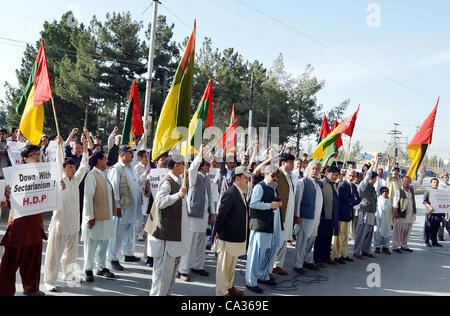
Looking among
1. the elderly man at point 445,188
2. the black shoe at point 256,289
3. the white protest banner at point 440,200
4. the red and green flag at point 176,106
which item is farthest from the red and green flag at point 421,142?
the red and green flag at point 176,106

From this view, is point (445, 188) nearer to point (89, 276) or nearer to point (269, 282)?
point (269, 282)

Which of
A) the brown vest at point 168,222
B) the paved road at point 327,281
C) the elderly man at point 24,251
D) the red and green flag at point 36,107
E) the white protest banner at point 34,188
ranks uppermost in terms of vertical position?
the red and green flag at point 36,107

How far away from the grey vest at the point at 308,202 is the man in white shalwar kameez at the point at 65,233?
3.77 meters

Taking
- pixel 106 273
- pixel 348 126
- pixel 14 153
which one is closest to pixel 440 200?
pixel 348 126

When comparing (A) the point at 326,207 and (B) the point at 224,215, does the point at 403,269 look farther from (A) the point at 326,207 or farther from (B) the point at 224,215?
(B) the point at 224,215

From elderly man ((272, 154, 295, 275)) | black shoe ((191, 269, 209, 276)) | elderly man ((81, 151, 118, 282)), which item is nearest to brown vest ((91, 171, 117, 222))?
elderly man ((81, 151, 118, 282))

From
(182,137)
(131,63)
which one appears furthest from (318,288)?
(131,63)

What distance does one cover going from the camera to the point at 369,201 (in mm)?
7707

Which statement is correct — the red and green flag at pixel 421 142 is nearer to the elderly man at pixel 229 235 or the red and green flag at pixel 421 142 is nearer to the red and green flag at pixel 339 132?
the red and green flag at pixel 339 132

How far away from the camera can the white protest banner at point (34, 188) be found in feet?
12.7

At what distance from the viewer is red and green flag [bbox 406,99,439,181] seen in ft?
26.5

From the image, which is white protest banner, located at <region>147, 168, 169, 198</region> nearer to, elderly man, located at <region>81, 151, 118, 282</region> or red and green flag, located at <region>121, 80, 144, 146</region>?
elderly man, located at <region>81, 151, 118, 282</region>

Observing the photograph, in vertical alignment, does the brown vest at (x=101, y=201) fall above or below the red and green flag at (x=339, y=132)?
below
